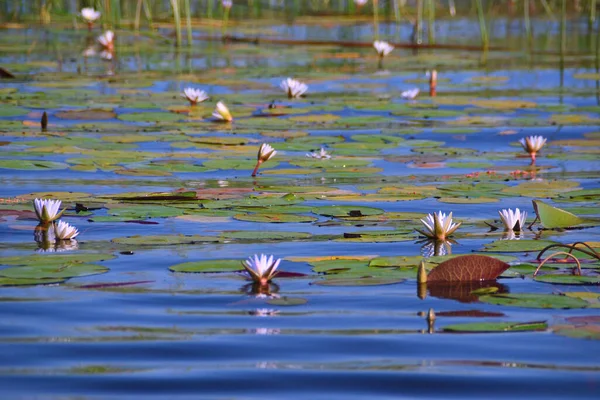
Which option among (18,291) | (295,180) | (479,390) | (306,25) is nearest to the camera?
(479,390)

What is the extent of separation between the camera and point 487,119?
636 centimetres

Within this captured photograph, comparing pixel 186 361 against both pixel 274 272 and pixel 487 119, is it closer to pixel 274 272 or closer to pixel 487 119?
pixel 274 272

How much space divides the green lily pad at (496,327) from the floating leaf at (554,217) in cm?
104

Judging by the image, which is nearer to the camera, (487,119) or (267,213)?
(267,213)

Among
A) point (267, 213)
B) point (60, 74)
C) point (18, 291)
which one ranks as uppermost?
point (60, 74)

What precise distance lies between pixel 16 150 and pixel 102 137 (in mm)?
580

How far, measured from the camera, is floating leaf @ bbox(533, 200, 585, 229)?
11.5 feet

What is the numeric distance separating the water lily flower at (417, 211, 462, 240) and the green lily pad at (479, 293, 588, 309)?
0.67 metres

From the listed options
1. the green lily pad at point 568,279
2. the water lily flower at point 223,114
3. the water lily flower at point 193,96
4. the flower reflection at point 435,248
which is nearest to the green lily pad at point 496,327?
the green lily pad at point 568,279

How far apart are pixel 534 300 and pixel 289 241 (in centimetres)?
99

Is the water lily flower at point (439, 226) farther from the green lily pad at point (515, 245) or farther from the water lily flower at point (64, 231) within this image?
the water lily flower at point (64, 231)

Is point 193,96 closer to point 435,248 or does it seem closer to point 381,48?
point 381,48

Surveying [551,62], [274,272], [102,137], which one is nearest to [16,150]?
[102,137]

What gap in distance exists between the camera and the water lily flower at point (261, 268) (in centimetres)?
280
